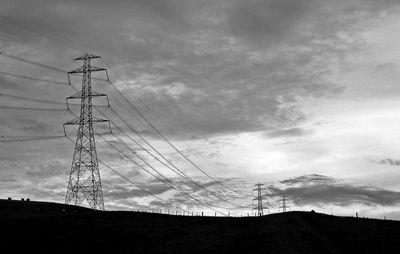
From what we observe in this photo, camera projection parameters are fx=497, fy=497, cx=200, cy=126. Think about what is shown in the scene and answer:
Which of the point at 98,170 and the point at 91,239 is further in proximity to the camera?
A: the point at 98,170

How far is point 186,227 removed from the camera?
181ft

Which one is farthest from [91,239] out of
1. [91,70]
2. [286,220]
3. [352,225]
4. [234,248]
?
[91,70]

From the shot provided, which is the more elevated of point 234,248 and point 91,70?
point 91,70

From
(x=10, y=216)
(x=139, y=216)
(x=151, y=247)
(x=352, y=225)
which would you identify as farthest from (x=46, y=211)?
(x=352, y=225)

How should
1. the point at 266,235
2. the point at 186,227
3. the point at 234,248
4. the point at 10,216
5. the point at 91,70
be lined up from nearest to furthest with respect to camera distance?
the point at 234,248 → the point at 266,235 → the point at 186,227 → the point at 10,216 → the point at 91,70

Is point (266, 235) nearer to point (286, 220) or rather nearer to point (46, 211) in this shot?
point (286, 220)

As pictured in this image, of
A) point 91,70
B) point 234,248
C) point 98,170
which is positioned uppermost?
point 91,70

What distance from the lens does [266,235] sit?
49312 millimetres

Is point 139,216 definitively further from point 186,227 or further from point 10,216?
point 10,216

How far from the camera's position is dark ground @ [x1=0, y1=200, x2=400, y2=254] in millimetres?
46906

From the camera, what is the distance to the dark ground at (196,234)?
46.9m

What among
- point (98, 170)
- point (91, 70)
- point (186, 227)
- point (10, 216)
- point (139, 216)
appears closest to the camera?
point (186, 227)

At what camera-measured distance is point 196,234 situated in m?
51.8

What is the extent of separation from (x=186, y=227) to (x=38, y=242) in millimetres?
15729
